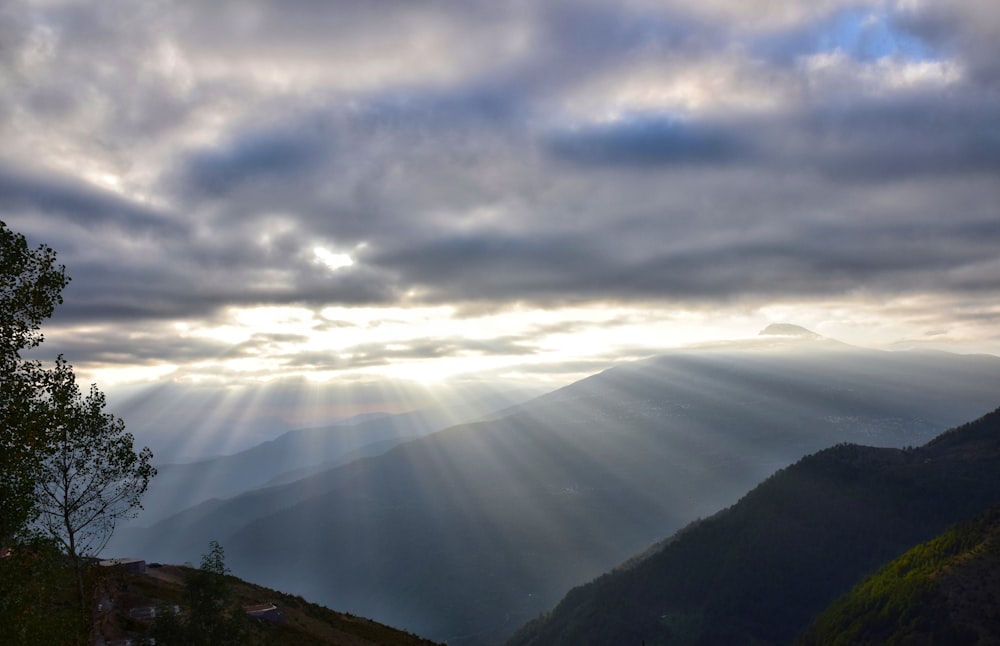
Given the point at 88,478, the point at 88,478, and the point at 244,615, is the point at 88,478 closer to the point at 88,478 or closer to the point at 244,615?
the point at 88,478

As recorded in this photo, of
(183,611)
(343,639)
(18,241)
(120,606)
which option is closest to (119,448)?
(183,611)

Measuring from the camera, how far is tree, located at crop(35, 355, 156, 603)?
4359cm

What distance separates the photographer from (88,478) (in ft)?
152

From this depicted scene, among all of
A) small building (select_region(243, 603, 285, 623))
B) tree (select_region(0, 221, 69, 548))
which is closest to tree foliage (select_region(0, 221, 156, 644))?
tree (select_region(0, 221, 69, 548))

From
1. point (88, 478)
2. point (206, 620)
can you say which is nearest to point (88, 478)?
point (88, 478)

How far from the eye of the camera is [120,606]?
66.1 metres

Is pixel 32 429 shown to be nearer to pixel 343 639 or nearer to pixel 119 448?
pixel 119 448

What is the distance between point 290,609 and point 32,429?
69910 mm

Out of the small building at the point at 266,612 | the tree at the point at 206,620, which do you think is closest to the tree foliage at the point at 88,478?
the tree at the point at 206,620

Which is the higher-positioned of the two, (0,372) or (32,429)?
(0,372)

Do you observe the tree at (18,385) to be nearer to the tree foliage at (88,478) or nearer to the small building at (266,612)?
the tree foliage at (88,478)

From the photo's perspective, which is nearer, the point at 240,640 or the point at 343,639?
the point at 240,640

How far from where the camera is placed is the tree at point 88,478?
1716 inches

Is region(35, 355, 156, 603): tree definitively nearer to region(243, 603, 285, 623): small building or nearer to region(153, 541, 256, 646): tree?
region(153, 541, 256, 646): tree
